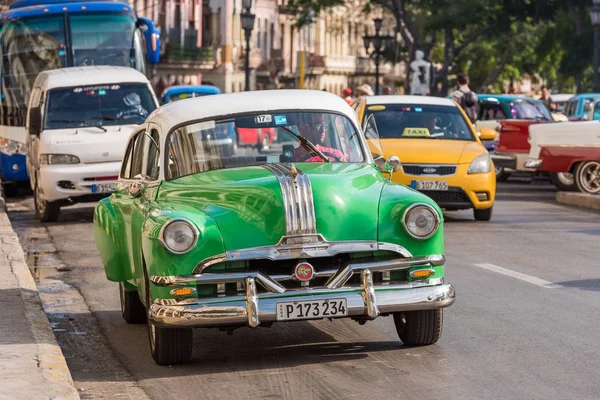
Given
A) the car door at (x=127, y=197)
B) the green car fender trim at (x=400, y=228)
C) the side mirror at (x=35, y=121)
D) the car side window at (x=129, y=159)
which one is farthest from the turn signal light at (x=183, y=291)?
the side mirror at (x=35, y=121)

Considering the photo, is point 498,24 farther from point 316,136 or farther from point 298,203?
point 298,203

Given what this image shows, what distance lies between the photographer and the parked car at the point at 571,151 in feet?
83.0

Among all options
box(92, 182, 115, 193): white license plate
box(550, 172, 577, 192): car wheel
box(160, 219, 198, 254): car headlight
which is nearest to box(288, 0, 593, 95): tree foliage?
box(550, 172, 577, 192): car wheel

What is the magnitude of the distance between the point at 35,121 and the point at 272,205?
13173mm

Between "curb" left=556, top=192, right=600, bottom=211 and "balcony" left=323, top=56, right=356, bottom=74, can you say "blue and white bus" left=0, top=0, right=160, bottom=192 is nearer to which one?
"curb" left=556, top=192, right=600, bottom=211

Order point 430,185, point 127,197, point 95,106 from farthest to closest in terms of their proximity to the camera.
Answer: point 95,106 → point 430,185 → point 127,197

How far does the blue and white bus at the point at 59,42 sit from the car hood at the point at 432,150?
9.04 metres

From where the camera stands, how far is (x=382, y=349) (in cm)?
1001

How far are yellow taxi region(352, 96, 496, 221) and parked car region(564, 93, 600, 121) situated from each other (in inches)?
468

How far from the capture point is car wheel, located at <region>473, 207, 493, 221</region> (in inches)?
824

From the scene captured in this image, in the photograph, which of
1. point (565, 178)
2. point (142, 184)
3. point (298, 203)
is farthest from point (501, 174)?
point (298, 203)

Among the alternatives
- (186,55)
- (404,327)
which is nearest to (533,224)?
(404,327)

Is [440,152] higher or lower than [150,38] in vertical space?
lower

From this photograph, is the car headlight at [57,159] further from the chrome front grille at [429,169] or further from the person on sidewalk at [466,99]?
the person on sidewalk at [466,99]
